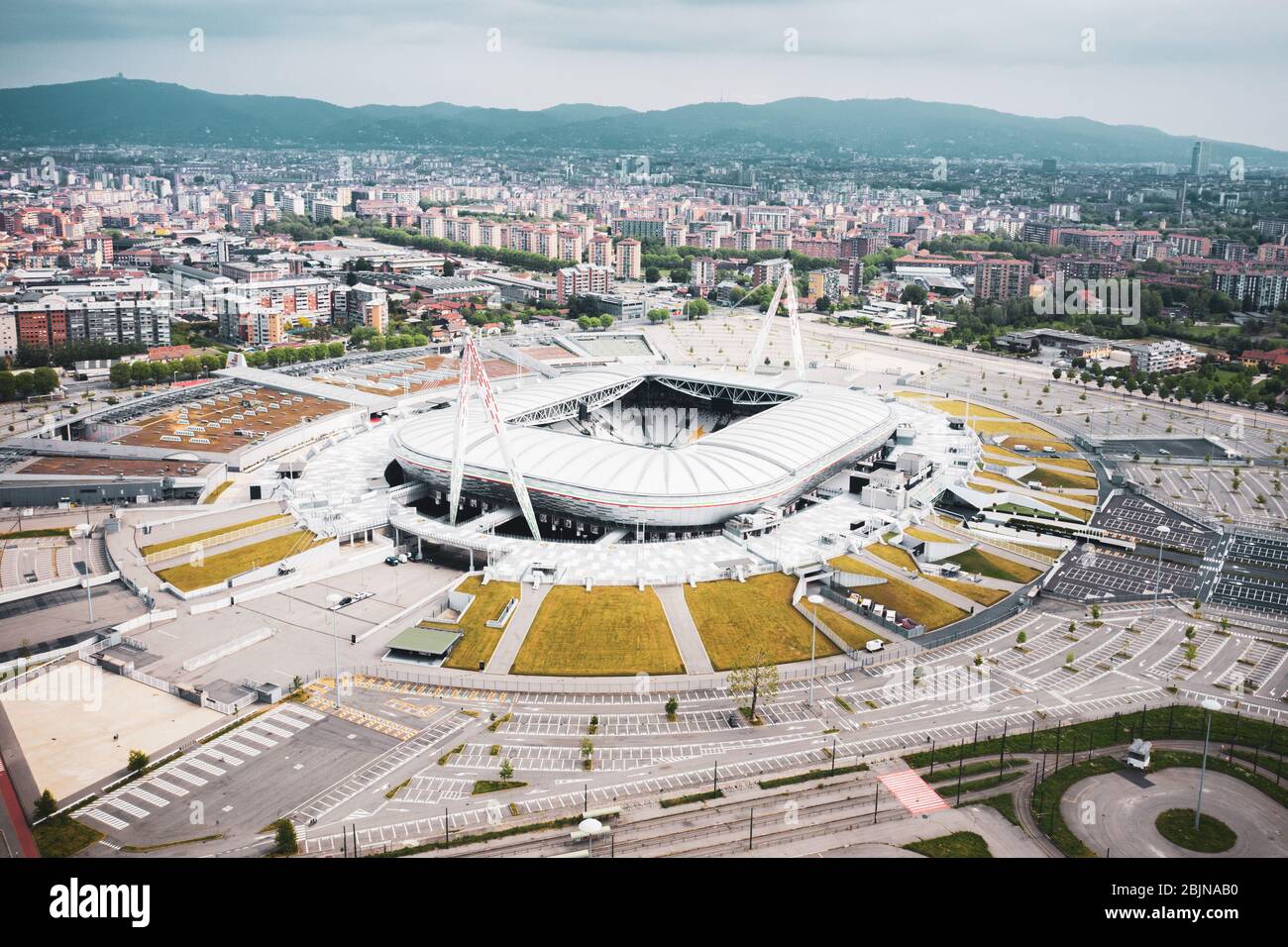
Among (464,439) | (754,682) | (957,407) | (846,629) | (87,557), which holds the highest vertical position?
(464,439)

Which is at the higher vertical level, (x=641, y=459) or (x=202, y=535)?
(x=641, y=459)

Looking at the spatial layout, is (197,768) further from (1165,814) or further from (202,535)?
(1165,814)

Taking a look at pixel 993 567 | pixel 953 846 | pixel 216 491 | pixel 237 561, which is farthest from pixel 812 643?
pixel 216 491

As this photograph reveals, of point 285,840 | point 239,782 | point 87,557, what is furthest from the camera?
point 87,557

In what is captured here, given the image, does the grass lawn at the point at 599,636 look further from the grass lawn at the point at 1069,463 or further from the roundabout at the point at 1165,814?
the grass lawn at the point at 1069,463

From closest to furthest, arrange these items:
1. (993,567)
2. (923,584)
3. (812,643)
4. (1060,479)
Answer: (812,643) → (923,584) → (993,567) → (1060,479)
